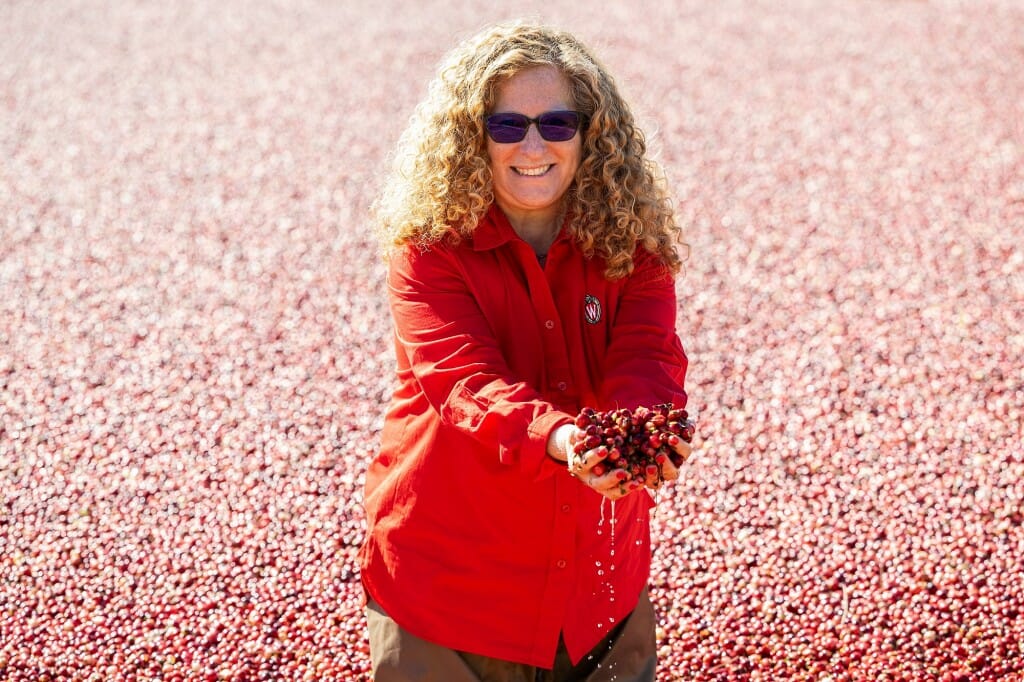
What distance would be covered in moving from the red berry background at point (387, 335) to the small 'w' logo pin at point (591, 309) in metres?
0.64

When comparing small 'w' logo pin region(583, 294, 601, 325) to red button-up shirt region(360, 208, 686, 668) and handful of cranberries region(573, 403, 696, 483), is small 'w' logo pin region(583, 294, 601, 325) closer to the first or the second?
red button-up shirt region(360, 208, 686, 668)

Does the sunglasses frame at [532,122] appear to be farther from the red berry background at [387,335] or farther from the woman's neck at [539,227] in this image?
the red berry background at [387,335]

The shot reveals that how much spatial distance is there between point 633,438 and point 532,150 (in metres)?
0.74

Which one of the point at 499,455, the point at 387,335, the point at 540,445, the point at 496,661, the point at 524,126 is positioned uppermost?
the point at 524,126

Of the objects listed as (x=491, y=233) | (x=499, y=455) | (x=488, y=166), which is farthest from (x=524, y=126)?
(x=499, y=455)

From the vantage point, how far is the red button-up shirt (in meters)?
2.58

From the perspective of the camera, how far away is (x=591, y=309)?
8.77 feet

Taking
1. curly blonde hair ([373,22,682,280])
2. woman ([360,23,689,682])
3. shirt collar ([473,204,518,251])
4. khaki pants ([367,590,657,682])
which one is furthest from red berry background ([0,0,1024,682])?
khaki pants ([367,590,657,682])

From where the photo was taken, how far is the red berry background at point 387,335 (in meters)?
4.12

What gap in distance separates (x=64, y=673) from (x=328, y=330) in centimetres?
261

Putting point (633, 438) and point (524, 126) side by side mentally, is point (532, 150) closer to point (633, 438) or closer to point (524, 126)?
point (524, 126)

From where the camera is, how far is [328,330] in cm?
611

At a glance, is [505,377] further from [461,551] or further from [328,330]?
[328,330]

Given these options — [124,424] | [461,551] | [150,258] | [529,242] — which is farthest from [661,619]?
[150,258]
